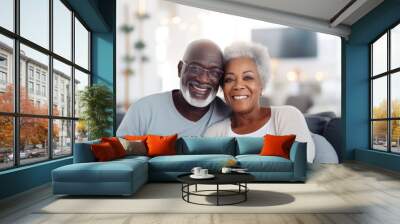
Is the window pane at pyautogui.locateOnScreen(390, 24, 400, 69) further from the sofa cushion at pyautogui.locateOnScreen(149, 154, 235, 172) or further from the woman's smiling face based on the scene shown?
the sofa cushion at pyautogui.locateOnScreen(149, 154, 235, 172)

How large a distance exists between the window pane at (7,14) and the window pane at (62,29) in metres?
1.44

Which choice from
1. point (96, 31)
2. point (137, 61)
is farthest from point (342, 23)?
point (96, 31)

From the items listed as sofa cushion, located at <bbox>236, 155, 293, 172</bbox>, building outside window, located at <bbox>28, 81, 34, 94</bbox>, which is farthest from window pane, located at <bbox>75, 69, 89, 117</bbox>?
sofa cushion, located at <bbox>236, 155, 293, 172</bbox>

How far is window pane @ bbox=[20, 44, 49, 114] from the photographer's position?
17.9ft

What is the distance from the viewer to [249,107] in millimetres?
8359

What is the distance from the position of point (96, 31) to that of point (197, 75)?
2.41 m

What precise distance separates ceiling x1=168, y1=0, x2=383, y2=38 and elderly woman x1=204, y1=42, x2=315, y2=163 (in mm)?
748

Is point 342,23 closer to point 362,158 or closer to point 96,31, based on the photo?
point 362,158

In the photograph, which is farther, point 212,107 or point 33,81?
point 212,107

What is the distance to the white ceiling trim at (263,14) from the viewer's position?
8.36 meters

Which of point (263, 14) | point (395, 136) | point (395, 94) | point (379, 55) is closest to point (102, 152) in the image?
point (263, 14)

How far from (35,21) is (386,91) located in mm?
6923

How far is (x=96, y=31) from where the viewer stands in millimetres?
8562

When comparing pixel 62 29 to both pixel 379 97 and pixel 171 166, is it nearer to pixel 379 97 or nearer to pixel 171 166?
pixel 171 166
